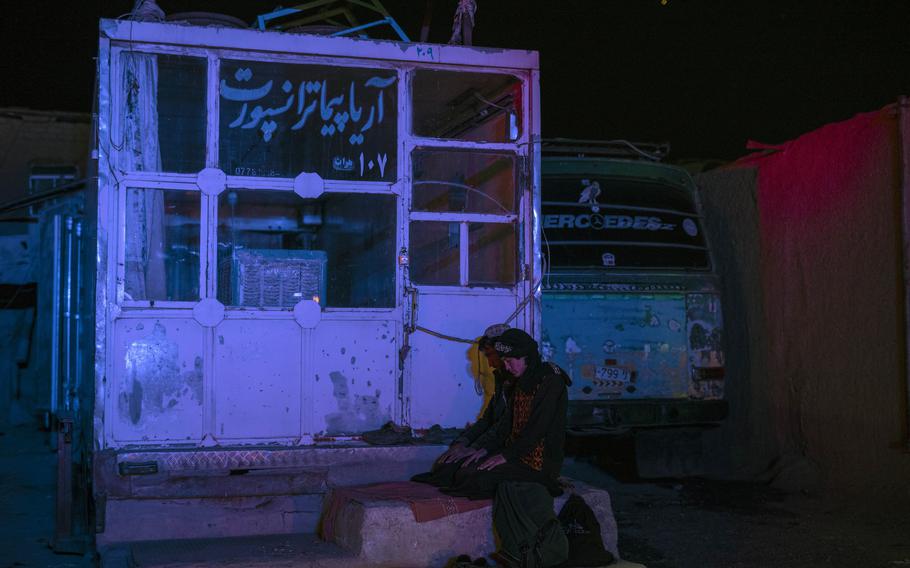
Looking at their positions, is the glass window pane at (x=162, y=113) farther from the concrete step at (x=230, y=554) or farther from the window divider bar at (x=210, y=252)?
the concrete step at (x=230, y=554)

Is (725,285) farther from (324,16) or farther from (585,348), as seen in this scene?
(324,16)

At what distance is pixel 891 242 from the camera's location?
758 cm

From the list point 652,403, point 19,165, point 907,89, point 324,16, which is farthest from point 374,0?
point 19,165

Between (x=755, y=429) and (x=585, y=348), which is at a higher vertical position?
(x=585, y=348)

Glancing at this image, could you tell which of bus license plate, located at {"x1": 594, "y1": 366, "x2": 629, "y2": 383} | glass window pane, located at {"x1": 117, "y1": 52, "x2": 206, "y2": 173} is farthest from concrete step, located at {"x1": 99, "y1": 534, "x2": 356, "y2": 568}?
bus license plate, located at {"x1": 594, "y1": 366, "x2": 629, "y2": 383}

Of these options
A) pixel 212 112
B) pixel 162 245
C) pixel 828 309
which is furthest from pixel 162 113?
pixel 828 309

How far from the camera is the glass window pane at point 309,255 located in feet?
19.2

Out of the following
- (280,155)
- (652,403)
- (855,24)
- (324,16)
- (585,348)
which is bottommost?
(652,403)

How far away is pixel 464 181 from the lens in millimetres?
6305

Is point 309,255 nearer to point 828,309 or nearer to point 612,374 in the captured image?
point 612,374

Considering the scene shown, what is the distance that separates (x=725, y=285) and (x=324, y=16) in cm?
539

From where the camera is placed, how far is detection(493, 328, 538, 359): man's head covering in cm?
553

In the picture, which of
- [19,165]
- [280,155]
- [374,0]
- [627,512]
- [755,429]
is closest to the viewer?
[280,155]

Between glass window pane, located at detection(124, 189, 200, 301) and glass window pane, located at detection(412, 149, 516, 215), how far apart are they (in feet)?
4.91
